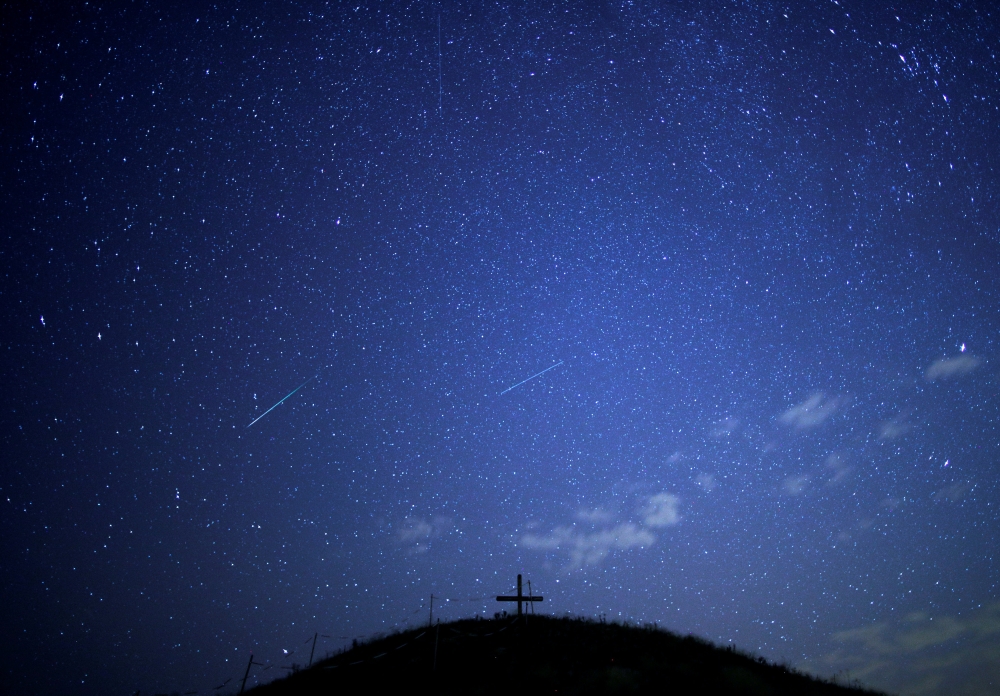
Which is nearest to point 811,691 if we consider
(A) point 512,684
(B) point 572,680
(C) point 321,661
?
(B) point 572,680

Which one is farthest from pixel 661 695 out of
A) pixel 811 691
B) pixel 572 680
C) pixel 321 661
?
pixel 321 661

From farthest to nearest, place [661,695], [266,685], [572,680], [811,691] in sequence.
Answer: [266,685], [811,691], [572,680], [661,695]

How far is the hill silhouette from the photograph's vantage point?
1620 cm

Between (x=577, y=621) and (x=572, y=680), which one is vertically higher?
(x=577, y=621)

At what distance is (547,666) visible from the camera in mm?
17422

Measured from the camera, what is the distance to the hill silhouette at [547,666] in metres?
16.2

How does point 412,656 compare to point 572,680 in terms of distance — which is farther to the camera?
point 412,656

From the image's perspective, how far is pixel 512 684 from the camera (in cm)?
1647

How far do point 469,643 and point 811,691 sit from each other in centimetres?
1163

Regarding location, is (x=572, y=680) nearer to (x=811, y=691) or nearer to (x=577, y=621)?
(x=577, y=621)

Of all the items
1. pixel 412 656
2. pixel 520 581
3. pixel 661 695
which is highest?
pixel 520 581

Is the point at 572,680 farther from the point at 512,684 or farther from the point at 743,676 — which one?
the point at 743,676

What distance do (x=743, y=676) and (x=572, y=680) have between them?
17.8 feet

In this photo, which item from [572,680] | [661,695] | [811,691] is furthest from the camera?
[811,691]
